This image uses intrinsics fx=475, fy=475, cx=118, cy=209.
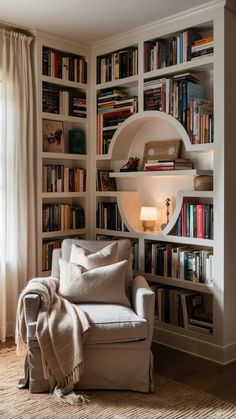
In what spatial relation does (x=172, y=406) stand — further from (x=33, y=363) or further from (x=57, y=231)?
(x=57, y=231)

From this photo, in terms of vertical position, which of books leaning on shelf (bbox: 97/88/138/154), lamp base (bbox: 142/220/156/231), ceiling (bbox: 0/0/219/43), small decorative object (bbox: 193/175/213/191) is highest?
ceiling (bbox: 0/0/219/43)

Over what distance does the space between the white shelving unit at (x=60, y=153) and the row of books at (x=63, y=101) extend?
0.13 feet

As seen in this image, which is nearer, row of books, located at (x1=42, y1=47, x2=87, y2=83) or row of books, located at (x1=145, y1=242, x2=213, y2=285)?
row of books, located at (x1=145, y1=242, x2=213, y2=285)

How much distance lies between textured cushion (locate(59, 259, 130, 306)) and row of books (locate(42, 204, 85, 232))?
97cm

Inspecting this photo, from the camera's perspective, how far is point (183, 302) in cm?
382

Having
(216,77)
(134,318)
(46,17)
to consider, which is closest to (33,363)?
(134,318)

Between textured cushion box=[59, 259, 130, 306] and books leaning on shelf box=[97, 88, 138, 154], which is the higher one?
books leaning on shelf box=[97, 88, 138, 154]

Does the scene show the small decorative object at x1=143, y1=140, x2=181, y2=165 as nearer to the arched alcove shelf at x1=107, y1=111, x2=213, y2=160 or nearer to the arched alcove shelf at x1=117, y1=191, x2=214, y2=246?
the arched alcove shelf at x1=107, y1=111, x2=213, y2=160

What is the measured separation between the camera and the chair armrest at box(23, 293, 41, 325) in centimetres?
305

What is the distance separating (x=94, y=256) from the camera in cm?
359

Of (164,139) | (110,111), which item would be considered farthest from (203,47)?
(110,111)

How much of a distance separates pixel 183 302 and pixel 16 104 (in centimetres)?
215

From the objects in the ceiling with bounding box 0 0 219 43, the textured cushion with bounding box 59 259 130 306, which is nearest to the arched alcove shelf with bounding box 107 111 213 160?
the ceiling with bounding box 0 0 219 43

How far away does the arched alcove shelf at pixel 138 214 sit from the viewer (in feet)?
12.0
